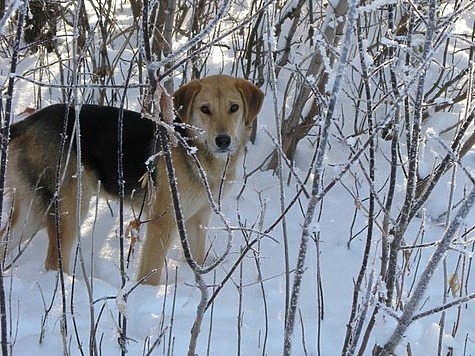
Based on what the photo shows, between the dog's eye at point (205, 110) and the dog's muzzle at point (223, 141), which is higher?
the dog's eye at point (205, 110)

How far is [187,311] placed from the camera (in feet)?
12.0

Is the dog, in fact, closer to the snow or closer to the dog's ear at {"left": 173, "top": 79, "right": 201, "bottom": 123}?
the dog's ear at {"left": 173, "top": 79, "right": 201, "bottom": 123}

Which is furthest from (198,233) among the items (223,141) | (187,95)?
(187,95)

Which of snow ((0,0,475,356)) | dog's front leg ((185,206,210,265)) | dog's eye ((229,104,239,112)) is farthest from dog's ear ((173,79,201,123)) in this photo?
dog's front leg ((185,206,210,265))

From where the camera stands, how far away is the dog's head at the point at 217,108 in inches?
164

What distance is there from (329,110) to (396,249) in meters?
0.74

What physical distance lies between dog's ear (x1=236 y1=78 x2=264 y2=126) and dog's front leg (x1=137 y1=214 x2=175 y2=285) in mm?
833

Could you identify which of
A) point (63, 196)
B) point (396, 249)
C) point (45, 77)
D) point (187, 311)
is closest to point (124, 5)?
point (45, 77)

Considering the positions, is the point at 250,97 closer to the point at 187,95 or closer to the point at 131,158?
the point at 187,95

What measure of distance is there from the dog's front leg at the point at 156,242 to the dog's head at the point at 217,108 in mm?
532

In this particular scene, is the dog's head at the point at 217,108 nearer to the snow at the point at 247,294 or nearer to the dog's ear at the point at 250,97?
the dog's ear at the point at 250,97

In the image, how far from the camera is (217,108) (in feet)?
13.8

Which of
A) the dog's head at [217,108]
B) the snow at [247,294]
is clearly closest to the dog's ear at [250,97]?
the dog's head at [217,108]

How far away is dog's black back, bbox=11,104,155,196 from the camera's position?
4.34 m
